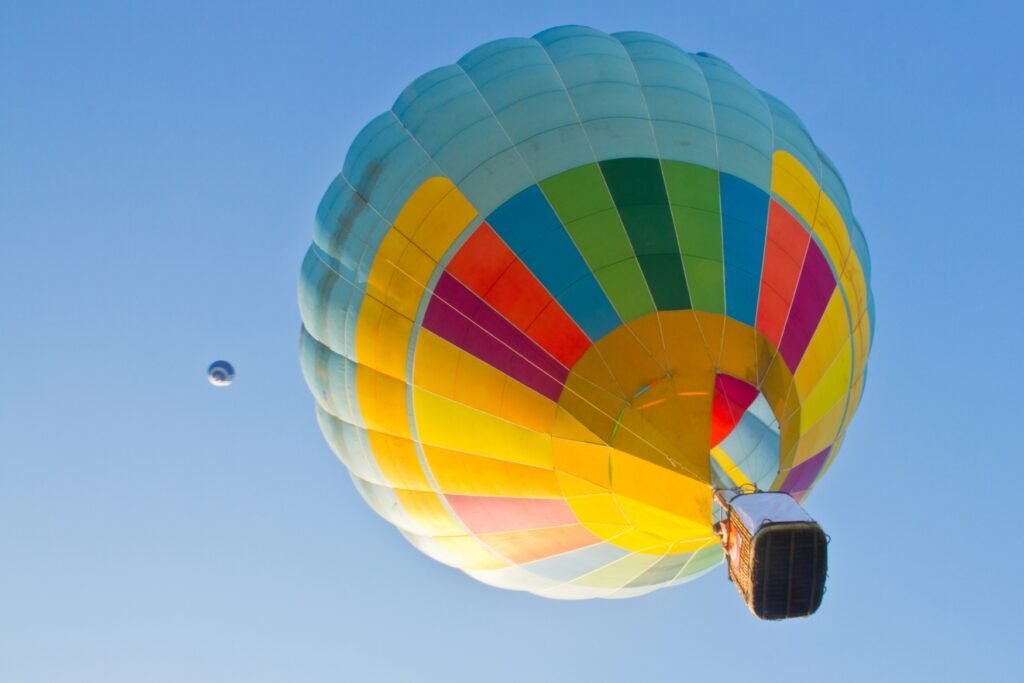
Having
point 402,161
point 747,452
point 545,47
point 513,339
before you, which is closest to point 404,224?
point 402,161

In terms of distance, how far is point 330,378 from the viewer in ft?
30.0

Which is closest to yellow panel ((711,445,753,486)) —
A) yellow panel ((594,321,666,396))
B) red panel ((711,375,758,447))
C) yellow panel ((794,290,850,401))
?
Result: red panel ((711,375,758,447))

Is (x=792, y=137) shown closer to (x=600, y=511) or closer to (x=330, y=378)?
(x=600, y=511)

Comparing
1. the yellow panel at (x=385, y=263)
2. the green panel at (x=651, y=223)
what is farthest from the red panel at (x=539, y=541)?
the yellow panel at (x=385, y=263)

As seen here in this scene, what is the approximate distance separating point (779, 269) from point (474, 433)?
2550 millimetres

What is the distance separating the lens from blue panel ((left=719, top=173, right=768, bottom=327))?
7453 millimetres

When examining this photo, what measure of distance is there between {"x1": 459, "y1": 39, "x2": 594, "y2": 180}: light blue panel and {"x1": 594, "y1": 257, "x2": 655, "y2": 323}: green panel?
0.91m

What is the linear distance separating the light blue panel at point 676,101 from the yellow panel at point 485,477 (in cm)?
260

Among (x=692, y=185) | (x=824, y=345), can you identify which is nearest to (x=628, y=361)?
(x=692, y=185)

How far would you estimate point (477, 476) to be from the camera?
809 centimetres

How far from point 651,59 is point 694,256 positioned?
82.7 inches

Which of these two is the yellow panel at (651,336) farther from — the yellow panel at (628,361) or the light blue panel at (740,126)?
the light blue panel at (740,126)

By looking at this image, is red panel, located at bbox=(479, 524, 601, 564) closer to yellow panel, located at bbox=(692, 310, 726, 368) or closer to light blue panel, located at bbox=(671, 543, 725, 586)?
light blue panel, located at bbox=(671, 543, 725, 586)

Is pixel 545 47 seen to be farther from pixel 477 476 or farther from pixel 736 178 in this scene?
pixel 477 476
